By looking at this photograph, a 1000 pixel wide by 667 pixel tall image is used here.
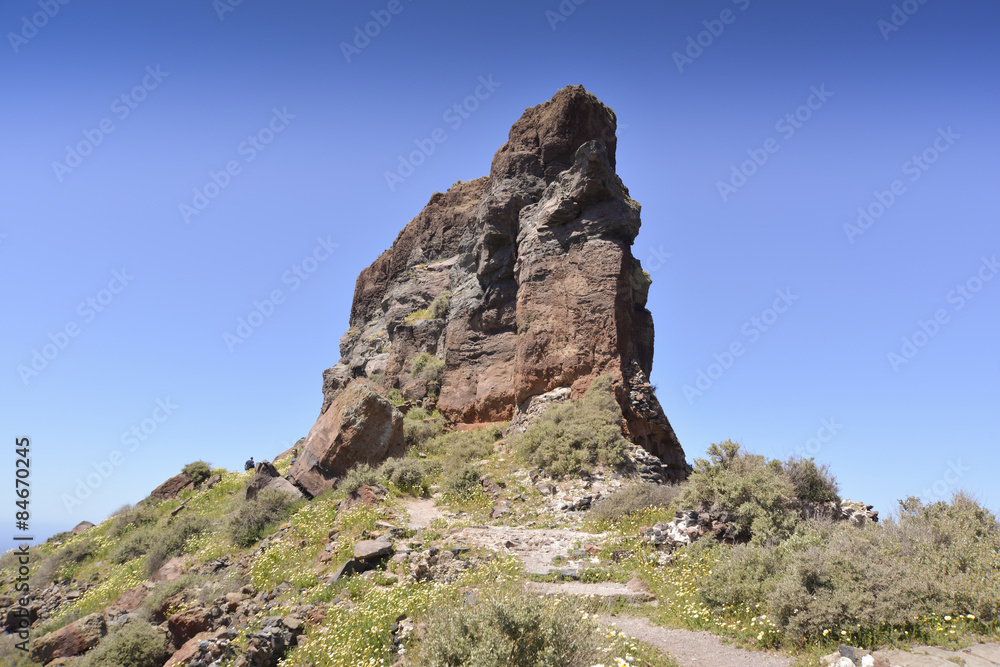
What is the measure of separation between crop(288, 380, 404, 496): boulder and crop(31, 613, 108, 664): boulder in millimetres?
6557

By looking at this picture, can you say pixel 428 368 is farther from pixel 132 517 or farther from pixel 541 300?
pixel 132 517

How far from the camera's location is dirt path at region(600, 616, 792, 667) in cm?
559

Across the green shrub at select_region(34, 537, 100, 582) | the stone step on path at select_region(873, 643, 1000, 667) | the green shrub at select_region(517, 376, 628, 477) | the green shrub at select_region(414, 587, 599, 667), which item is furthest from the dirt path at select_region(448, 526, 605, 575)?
the green shrub at select_region(34, 537, 100, 582)

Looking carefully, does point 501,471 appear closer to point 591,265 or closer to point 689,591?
point 591,265

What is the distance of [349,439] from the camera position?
16359 mm

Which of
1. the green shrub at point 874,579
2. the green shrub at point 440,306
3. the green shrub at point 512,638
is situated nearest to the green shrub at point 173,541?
the green shrub at point 512,638

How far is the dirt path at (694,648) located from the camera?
559cm

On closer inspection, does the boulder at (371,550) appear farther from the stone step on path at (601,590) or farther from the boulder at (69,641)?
the boulder at (69,641)

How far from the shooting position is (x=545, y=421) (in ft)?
64.5

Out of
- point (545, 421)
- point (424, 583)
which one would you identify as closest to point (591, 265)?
point (545, 421)

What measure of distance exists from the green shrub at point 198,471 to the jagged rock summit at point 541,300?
745 centimetres

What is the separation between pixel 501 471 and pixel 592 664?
13853 millimetres

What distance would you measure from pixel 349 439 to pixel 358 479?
1.70 meters

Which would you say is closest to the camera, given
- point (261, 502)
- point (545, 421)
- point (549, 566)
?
point (549, 566)
